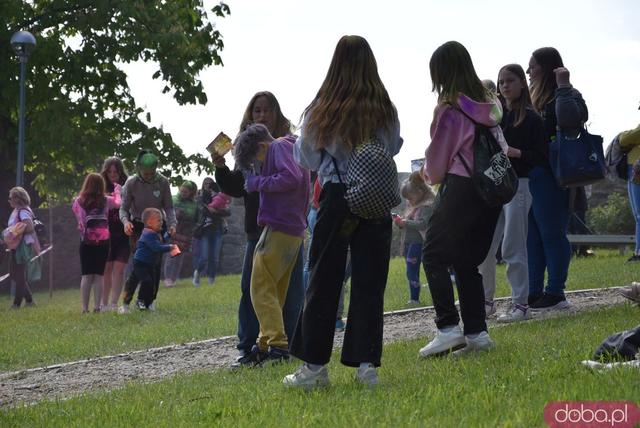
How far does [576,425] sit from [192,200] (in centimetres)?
1890

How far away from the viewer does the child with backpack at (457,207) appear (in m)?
7.34

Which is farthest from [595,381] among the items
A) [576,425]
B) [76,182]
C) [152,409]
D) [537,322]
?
[76,182]

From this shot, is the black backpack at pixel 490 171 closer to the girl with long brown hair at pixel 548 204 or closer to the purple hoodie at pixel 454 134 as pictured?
the purple hoodie at pixel 454 134

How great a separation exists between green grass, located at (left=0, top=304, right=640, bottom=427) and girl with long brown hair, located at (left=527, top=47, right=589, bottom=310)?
5.21 ft

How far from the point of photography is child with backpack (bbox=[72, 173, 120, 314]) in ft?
49.4

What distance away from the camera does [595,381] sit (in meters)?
5.45

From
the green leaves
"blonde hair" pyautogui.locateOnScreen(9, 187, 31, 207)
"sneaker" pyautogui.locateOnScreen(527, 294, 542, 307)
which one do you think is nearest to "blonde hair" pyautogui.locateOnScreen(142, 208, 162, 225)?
"blonde hair" pyautogui.locateOnScreen(9, 187, 31, 207)

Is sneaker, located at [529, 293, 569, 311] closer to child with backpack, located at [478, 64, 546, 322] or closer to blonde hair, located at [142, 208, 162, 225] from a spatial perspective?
child with backpack, located at [478, 64, 546, 322]

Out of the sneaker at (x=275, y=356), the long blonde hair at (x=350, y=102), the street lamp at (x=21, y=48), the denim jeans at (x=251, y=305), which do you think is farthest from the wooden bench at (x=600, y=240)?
the long blonde hair at (x=350, y=102)

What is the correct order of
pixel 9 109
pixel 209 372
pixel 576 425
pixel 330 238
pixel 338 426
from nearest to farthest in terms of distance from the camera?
1. pixel 576 425
2. pixel 338 426
3. pixel 330 238
4. pixel 209 372
5. pixel 9 109

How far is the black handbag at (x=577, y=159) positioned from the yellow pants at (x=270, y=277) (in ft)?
7.60

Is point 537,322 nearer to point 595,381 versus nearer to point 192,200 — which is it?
point 595,381

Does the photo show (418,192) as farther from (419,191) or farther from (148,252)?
(148,252)

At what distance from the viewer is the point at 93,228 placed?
593 inches
